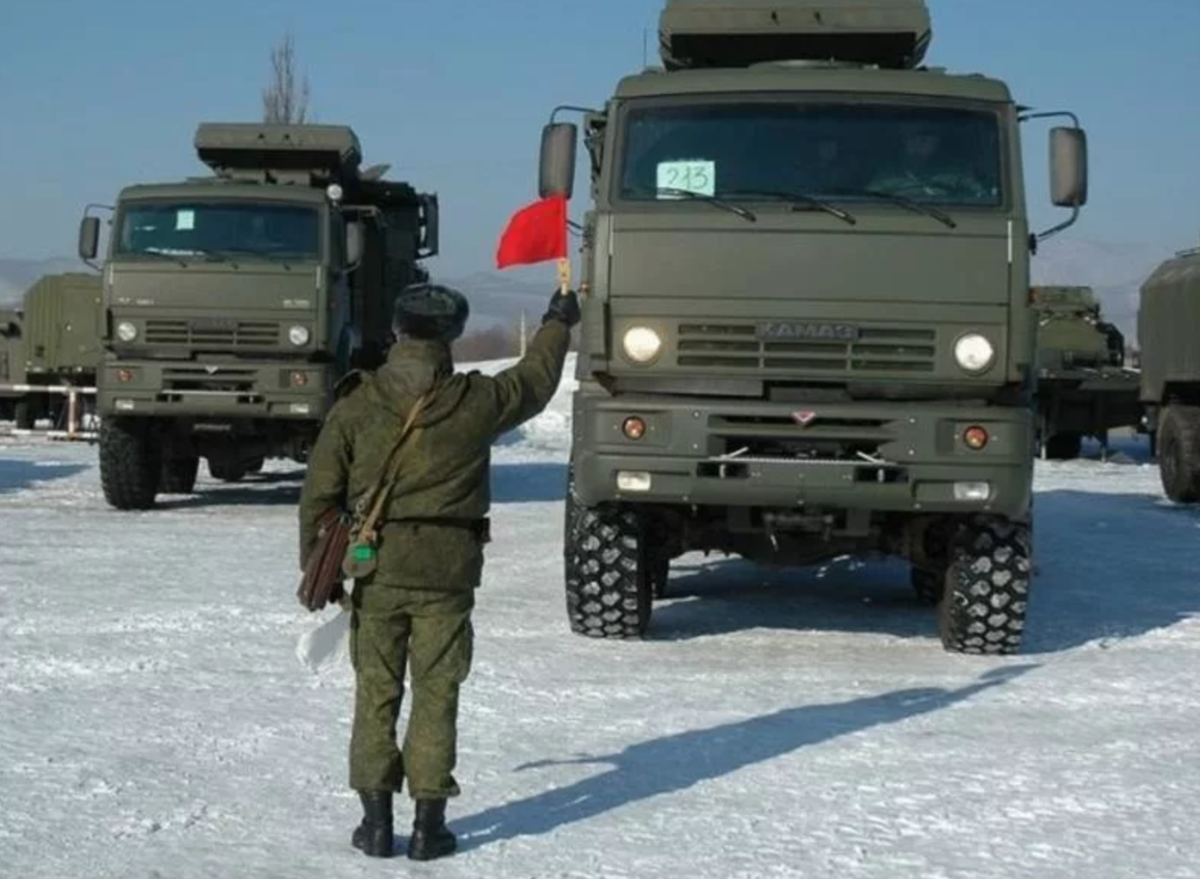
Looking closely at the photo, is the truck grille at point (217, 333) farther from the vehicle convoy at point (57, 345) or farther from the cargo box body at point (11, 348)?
the cargo box body at point (11, 348)

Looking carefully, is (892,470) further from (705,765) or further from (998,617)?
(705,765)

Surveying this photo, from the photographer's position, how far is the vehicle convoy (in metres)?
31.5

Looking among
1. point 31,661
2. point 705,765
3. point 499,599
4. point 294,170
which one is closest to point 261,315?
point 294,170

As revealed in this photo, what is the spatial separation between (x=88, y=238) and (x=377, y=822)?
37.5ft

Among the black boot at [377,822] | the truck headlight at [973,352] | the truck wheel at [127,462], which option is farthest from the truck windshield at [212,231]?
the black boot at [377,822]

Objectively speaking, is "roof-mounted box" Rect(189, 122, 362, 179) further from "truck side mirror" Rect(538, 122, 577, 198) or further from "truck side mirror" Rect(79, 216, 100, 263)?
"truck side mirror" Rect(538, 122, 577, 198)

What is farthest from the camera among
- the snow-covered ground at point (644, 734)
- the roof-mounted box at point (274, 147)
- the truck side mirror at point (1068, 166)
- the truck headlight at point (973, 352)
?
the roof-mounted box at point (274, 147)

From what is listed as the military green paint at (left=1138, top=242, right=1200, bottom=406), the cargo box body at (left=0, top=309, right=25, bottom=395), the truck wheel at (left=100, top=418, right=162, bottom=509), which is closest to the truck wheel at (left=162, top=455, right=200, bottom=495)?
the truck wheel at (left=100, top=418, right=162, bottom=509)

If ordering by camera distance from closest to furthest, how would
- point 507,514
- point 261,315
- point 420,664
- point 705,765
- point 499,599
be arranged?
point 420,664, point 705,765, point 499,599, point 261,315, point 507,514

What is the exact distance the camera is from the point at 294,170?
17359 millimetres

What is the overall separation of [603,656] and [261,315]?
24.3ft

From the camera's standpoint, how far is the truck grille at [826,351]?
28.0 feet

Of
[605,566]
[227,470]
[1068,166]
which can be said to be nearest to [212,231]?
[227,470]

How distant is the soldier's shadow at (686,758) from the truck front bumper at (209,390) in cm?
827
